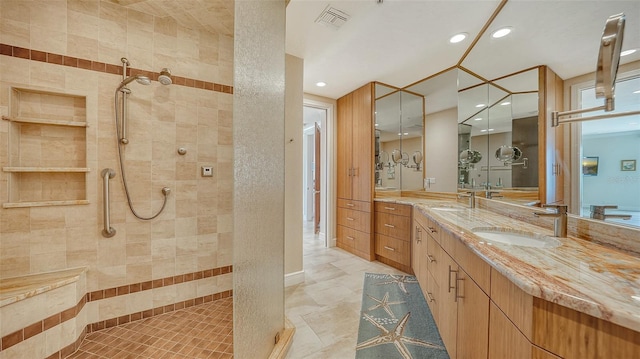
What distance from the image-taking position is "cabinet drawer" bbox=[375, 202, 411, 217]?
2705mm

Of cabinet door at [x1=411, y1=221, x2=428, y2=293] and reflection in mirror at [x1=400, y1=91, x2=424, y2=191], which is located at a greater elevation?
reflection in mirror at [x1=400, y1=91, x2=424, y2=191]

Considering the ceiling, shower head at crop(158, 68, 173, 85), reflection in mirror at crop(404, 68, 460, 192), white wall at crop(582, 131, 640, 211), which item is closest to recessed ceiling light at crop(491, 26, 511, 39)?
the ceiling

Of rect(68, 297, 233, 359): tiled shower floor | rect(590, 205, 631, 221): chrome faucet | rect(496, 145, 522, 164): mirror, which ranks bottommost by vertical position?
rect(68, 297, 233, 359): tiled shower floor

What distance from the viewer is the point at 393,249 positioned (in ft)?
9.33

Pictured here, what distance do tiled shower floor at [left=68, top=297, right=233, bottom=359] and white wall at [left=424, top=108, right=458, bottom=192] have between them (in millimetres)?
2888

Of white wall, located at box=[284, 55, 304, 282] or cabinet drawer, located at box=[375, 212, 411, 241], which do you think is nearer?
white wall, located at box=[284, 55, 304, 282]

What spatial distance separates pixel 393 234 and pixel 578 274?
7.23 ft

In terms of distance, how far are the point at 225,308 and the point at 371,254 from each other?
1.92 meters

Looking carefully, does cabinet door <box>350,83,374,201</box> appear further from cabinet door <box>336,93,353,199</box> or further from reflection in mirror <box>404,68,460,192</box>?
reflection in mirror <box>404,68,460,192</box>

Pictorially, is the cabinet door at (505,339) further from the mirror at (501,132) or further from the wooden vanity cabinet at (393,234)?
the wooden vanity cabinet at (393,234)

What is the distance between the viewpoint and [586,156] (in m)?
1.06

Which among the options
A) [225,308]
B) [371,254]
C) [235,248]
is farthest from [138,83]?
[371,254]

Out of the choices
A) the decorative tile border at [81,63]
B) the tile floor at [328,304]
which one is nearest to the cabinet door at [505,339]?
the tile floor at [328,304]

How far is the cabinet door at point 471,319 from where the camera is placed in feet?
3.05
